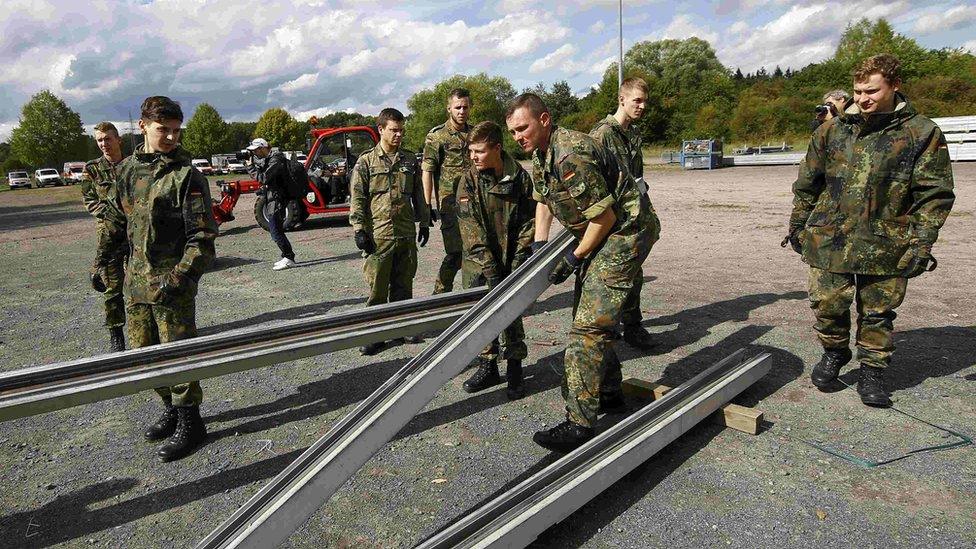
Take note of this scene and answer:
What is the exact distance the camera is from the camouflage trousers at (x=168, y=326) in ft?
11.4

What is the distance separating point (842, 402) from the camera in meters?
3.73

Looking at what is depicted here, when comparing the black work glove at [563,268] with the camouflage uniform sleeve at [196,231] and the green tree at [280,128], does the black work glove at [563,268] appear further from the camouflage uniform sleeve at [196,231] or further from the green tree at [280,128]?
the green tree at [280,128]

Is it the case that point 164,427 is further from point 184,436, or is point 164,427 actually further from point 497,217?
point 497,217

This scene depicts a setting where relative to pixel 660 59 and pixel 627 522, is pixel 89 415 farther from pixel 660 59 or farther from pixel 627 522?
pixel 660 59

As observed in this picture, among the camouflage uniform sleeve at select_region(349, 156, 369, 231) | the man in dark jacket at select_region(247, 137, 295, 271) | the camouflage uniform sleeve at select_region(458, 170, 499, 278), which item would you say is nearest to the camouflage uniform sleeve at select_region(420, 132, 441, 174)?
the camouflage uniform sleeve at select_region(349, 156, 369, 231)

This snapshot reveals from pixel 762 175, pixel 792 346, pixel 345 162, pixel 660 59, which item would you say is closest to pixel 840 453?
pixel 792 346

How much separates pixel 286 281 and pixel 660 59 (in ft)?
235

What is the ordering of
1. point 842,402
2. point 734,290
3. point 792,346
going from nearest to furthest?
point 842,402 < point 792,346 < point 734,290

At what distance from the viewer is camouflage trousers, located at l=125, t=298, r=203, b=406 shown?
3.46 metres

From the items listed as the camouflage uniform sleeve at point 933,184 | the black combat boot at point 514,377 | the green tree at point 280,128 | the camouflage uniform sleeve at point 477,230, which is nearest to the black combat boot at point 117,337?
the camouflage uniform sleeve at point 477,230

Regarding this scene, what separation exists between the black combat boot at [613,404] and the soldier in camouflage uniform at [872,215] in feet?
4.22

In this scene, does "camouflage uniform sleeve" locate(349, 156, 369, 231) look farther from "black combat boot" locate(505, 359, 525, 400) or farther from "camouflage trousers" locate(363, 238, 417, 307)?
"black combat boot" locate(505, 359, 525, 400)

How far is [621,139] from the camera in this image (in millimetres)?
4242

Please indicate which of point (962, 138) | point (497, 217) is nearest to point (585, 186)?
point (497, 217)
